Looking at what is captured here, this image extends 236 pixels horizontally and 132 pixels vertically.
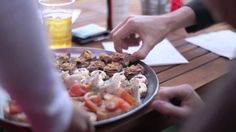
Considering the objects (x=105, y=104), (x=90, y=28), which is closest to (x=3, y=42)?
(x=105, y=104)

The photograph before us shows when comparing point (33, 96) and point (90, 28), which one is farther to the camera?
point (90, 28)

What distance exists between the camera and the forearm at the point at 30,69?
694 mm

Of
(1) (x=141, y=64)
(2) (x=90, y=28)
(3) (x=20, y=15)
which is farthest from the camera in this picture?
(2) (x=90, y=28)

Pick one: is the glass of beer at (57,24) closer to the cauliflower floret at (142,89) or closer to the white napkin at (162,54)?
the white napkin at (162,54)

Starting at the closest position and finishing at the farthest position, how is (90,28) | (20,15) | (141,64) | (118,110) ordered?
(20,15) < (118,110) < (141,64) < (90,28)

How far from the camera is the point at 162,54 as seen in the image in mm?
1235

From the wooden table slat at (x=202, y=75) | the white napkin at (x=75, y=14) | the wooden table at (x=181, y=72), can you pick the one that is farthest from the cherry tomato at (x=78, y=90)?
the white napkin at (x=75, y=14)

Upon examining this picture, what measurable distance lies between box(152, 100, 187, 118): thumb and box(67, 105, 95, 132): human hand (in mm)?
190

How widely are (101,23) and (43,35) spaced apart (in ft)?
2.57

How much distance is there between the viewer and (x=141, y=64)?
111cm

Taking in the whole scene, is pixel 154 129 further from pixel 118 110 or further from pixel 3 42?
pixel 3 42

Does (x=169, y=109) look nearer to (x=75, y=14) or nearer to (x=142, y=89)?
(x=142, y=89)

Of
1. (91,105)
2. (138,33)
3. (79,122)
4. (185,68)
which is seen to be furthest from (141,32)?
(79,122)

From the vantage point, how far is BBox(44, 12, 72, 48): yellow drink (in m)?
1.25
